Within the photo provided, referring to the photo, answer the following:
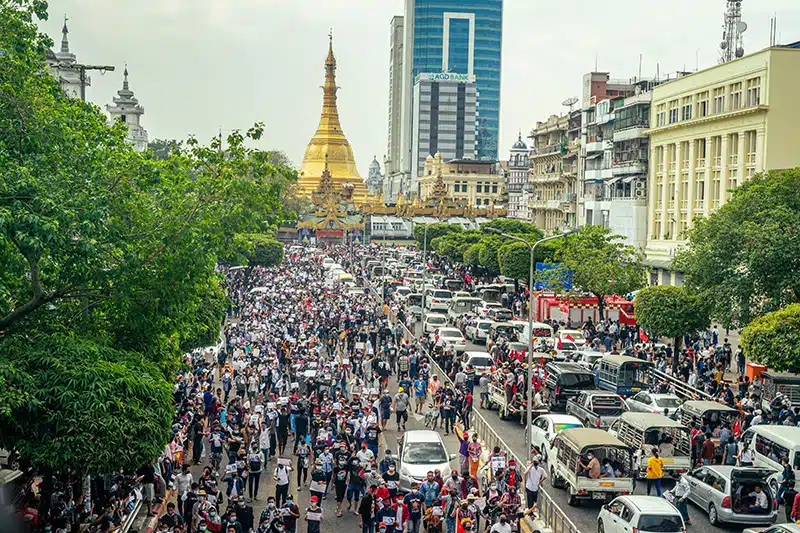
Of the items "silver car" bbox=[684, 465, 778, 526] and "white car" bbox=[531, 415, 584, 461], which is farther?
"white car" bbox=[531, 415, 584, 461]

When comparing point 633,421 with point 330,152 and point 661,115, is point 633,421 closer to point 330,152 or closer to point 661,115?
point 661,115

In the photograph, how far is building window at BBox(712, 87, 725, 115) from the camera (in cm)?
5790

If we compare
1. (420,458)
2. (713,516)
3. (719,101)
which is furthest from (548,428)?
(719,101)

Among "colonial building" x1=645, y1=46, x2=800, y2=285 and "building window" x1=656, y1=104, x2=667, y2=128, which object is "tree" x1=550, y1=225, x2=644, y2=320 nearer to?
"colonial building" x1=645, y1=46, x2=800, y2=285

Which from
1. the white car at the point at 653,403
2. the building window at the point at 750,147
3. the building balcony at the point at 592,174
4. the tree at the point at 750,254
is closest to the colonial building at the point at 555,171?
the building balcony at the point at 592,174

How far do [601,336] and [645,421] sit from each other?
22.4 metres

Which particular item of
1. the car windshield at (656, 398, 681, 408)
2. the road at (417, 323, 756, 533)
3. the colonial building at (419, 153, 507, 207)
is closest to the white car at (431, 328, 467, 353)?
the car windshield at (656, 398, 681, 408)

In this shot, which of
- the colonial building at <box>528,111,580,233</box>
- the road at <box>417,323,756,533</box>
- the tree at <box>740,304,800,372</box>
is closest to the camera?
the road at <box>417,323,756,533</box>

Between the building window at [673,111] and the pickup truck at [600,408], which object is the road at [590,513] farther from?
the building window at [673,111]

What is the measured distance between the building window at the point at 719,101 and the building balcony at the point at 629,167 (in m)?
11.8

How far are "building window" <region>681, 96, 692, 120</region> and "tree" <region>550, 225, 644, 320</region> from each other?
13224 millimetres

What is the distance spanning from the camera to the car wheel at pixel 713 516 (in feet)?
68.5

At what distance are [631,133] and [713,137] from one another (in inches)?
500

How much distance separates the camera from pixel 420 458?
915 inches
